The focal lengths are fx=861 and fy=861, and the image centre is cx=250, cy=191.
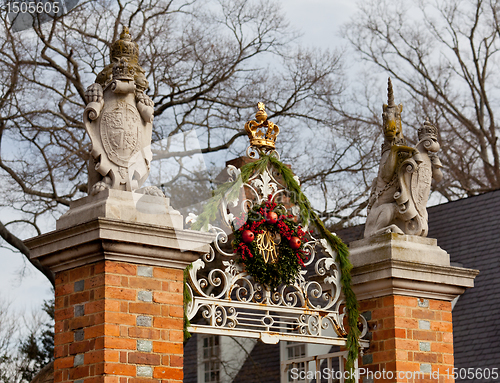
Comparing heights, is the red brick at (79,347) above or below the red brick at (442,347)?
below

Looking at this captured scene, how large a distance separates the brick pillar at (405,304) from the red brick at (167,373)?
7.05 ft

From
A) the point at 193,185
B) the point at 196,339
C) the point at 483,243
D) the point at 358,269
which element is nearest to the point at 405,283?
the point at 358,269

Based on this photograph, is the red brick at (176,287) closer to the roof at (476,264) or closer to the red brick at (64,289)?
the red brick at (64,289)

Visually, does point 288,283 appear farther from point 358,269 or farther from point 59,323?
point 59,323

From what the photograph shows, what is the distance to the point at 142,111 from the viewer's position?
6.20 m

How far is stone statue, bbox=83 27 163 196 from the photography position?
6059mm

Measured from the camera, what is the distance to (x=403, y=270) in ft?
24.2

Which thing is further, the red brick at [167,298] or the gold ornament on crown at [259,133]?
the gold ornament on crown at [259,133]

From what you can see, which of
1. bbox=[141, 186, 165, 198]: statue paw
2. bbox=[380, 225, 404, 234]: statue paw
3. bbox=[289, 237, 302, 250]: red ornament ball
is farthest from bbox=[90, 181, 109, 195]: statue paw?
bbox=[380, 225, 404, 234]: statue paw

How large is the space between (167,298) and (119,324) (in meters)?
0.43

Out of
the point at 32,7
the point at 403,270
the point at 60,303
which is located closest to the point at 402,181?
the point at 403,270

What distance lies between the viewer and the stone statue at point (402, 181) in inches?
296

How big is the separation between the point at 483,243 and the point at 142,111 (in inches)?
412

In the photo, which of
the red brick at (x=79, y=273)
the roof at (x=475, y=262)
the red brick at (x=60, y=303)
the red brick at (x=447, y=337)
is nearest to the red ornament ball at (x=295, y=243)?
the red brick at (x=447, y=337)
